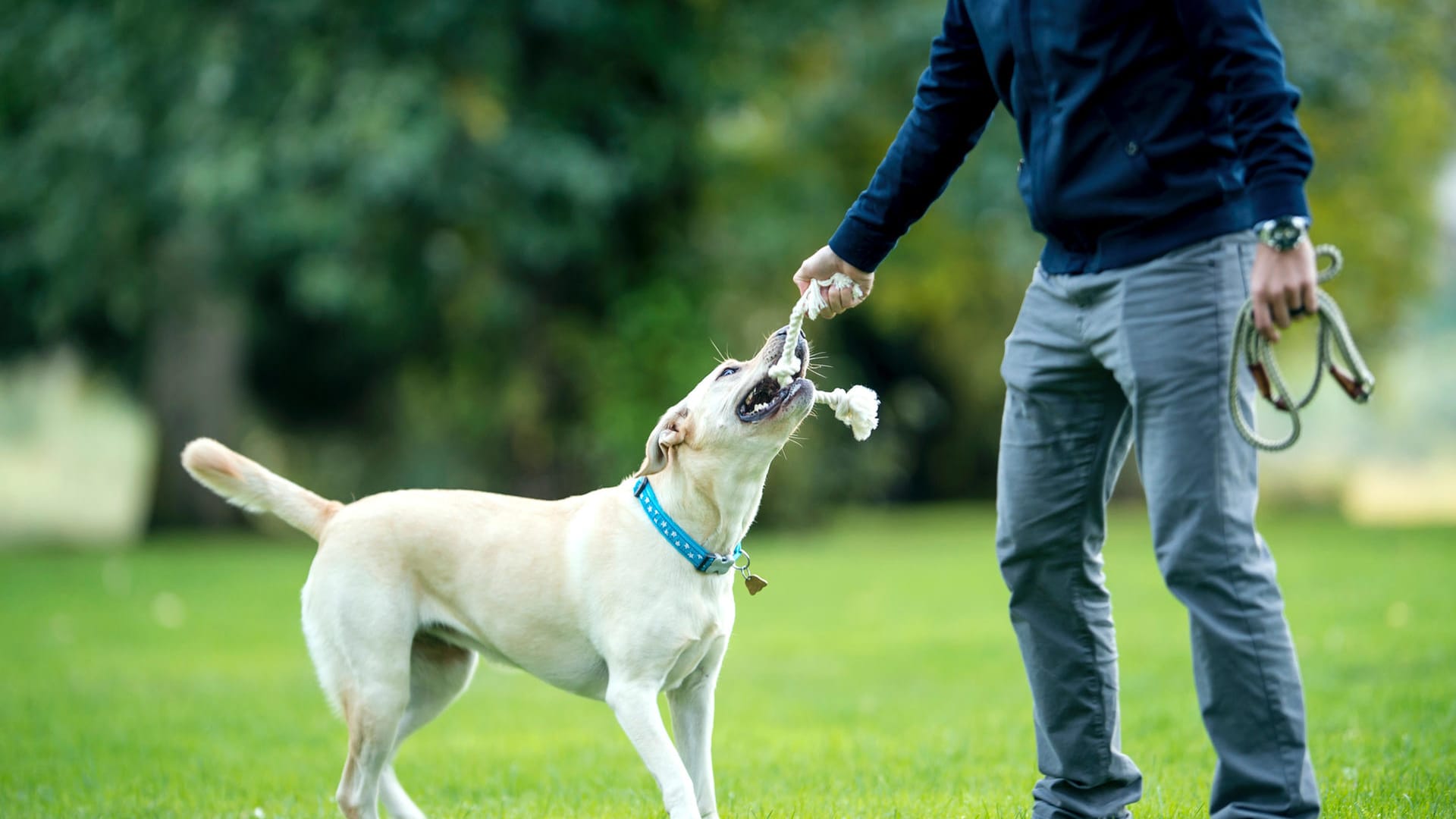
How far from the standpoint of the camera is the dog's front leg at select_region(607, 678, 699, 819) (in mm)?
4141

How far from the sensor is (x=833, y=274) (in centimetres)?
454

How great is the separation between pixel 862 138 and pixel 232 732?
1478 cm

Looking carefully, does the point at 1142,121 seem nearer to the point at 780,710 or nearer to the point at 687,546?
the point at 687,546

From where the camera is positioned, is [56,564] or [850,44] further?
[850,44]

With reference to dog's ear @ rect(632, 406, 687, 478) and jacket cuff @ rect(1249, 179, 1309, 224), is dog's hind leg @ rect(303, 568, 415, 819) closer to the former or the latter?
dog's ear @ rect(632, 406, 687, 478)

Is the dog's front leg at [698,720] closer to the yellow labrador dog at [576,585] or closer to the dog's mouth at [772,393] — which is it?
the yellow labrador dog at [576,585]

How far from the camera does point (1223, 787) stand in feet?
11.4

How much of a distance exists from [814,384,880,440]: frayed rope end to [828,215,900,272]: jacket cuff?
40cm

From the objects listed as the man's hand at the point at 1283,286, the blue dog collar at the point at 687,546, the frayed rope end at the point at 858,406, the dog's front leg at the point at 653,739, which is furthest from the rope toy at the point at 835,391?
the man's hand at the point at 1283,286

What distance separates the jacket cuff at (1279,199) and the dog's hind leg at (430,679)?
3.07 meters

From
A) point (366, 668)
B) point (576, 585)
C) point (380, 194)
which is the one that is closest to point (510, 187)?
point (380, 194)

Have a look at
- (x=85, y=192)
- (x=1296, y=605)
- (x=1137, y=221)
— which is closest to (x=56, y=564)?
(x=85, y=192)

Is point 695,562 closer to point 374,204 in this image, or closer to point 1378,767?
point 1378,767

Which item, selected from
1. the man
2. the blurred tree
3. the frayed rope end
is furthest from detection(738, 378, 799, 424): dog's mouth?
the blurred tree
